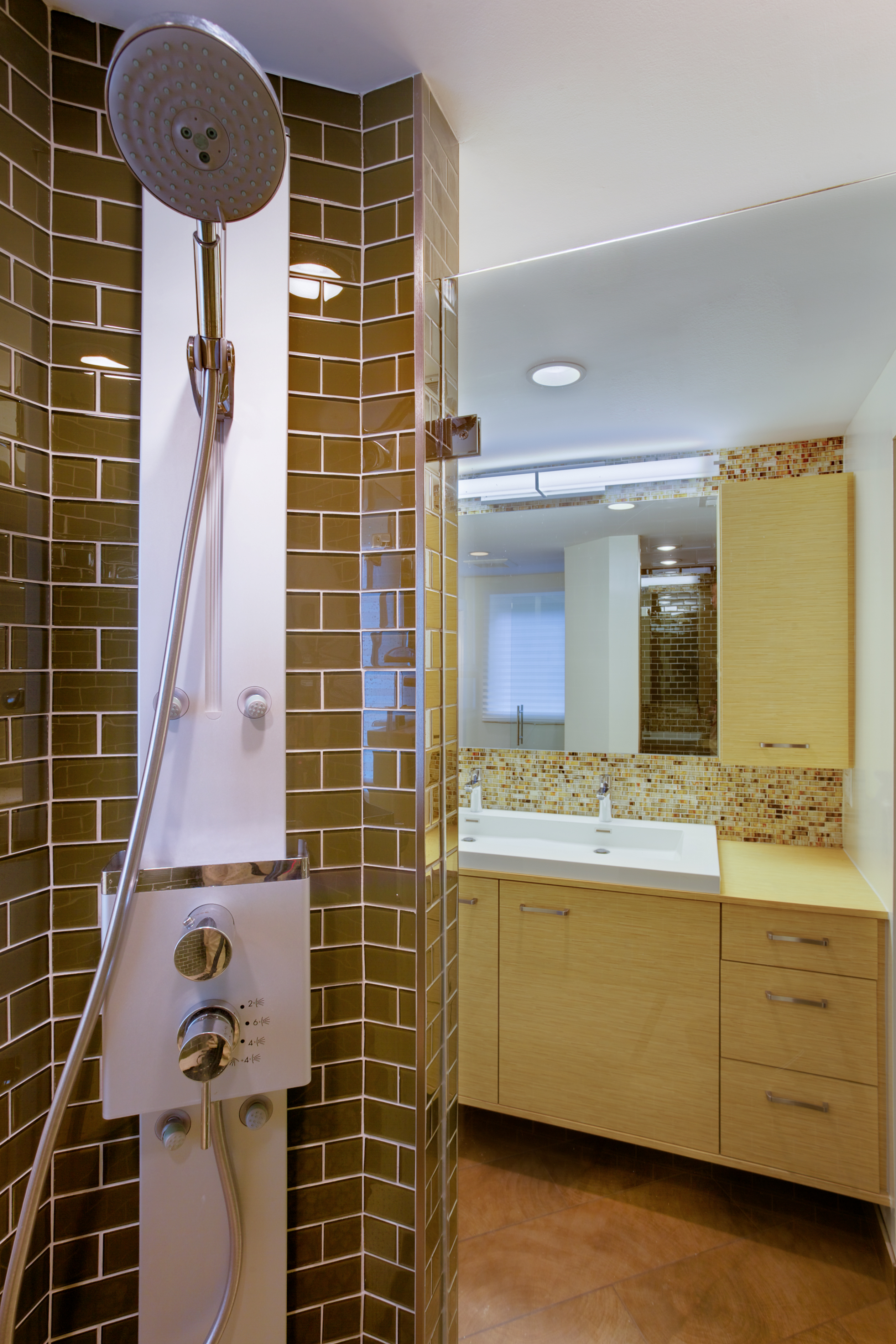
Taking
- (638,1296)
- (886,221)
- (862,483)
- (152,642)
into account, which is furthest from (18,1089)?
(886,221)

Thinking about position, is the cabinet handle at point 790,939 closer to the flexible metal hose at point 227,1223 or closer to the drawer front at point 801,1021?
the drawer front at point 801,1021

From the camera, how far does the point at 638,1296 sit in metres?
1.38

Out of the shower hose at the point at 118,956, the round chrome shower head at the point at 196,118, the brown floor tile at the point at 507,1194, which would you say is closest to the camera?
the round chrome shower head at the point at 196,118

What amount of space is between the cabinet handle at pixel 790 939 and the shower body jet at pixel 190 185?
4.32 ft

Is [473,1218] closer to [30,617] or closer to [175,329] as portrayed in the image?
[30,617]

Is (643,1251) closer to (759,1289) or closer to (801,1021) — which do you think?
(759,1289)

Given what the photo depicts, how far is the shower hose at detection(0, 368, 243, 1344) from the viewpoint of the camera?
761mm

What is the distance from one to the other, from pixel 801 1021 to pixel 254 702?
1.49m

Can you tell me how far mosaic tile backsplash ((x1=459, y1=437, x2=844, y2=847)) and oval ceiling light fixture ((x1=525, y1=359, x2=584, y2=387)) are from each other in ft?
0.72

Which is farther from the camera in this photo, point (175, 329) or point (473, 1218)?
point (473, 1218)

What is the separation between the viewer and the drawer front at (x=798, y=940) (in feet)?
4.48

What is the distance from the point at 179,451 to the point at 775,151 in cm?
122

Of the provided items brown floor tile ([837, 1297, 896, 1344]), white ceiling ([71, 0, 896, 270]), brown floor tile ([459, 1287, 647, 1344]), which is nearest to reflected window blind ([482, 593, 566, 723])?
white ceiling ([71, 0, 896, 270])

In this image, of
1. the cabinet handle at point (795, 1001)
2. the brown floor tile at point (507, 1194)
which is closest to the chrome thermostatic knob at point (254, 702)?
the brown floor tile at point (507, 1194)
